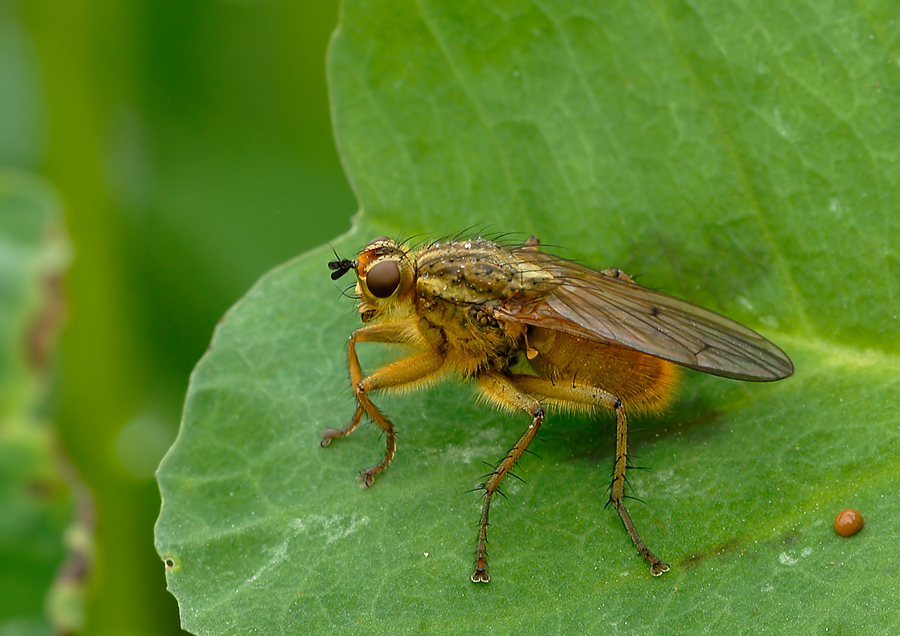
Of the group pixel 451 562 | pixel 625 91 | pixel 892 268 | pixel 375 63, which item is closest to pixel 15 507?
pixel 451 562

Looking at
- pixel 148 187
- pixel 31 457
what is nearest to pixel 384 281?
pixel 31 457

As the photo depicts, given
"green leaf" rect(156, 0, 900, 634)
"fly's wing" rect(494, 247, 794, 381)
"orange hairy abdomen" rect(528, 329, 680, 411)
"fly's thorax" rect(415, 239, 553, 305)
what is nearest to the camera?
"green leaf" rect(156, 0, 900, 634)

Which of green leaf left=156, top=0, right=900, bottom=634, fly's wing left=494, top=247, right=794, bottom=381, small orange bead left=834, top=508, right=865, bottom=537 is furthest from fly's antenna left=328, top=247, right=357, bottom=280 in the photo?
small orange bead left=834, top=508, right=865, bottom=537

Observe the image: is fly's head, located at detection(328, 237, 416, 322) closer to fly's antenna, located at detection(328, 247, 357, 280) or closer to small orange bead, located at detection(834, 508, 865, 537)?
fly's antenna, located at detection(328, 247, 357, 280)

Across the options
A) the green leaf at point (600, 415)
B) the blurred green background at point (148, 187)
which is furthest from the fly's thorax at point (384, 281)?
the blurred green background at point (148, 187)

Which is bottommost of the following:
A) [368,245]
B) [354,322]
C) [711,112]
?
[354,322]

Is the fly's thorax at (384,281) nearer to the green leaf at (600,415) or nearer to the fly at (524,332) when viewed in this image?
the fly at (524,332)

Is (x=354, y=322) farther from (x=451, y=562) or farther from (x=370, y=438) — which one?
(x=451, y=562)
